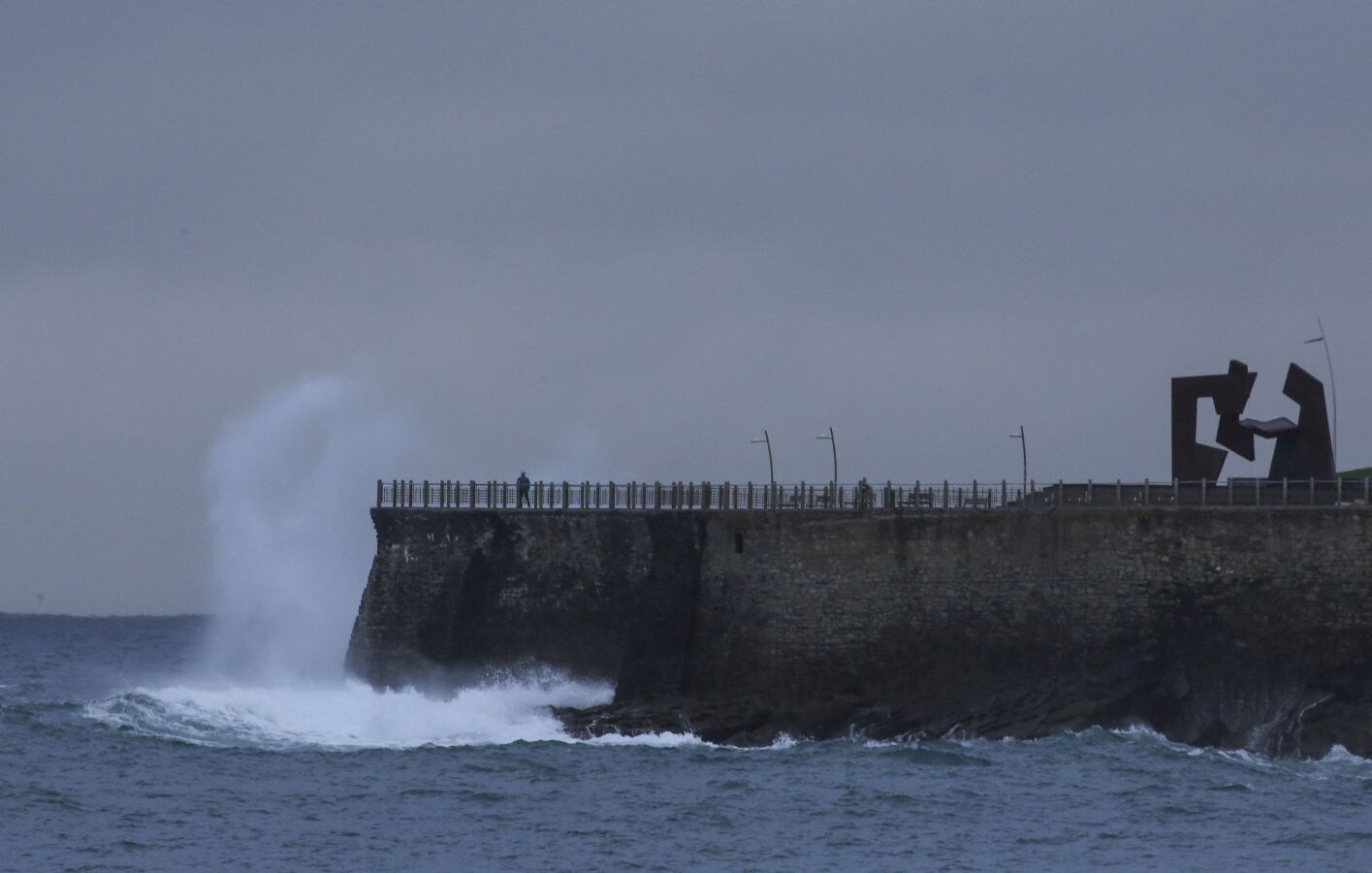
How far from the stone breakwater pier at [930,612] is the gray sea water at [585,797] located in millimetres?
986

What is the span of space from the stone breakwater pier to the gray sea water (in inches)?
38.8

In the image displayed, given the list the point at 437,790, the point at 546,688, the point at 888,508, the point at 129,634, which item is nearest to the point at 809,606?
the point at 888,508

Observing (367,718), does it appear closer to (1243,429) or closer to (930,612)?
(930,612)

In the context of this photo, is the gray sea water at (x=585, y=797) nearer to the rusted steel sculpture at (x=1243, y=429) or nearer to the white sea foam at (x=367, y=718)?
the white sea foam at (x=367, y=718)

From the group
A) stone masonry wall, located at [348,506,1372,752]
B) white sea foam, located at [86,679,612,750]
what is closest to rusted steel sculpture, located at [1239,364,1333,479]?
stone masonry wall, located at [348,506,1372,752]

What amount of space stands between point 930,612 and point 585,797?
413 inches

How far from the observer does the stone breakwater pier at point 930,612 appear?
1715 inches

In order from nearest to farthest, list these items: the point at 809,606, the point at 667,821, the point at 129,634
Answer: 1. the point at 667,821
2. the point at 809,606
3. the point at 129,634

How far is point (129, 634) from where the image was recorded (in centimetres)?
12069

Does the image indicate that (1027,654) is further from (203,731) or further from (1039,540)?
(203,731)

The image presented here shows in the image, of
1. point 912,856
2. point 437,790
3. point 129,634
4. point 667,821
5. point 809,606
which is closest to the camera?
point 912,856

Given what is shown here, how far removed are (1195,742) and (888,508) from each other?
8.59 m

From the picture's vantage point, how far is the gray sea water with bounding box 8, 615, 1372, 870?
3356 centimetres

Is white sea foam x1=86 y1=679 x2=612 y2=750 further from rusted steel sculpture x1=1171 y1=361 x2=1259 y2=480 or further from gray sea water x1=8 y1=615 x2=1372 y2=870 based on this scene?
rusted steel sculpture x1=1171 y1=361 x2=1259 y2=480
